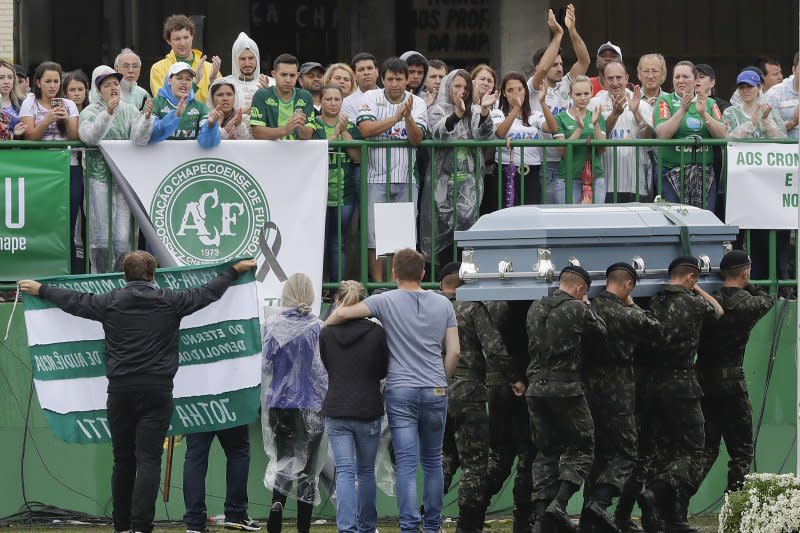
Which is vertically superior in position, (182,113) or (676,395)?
(182,113)

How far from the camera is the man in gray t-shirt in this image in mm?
11734

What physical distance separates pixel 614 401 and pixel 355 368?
6.01ft

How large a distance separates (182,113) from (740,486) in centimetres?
510

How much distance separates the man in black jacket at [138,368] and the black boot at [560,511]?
8.57 ft

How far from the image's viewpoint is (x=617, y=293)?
11961 mm

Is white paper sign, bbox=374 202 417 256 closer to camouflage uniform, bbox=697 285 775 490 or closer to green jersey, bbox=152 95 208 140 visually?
green jersey, bbox=152 95 208 140

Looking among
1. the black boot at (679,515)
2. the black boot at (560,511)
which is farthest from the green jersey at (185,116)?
the black boot at (679,515)

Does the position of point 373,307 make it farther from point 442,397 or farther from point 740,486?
point 740,486

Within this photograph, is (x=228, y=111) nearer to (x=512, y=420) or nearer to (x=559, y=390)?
(x=512, y=420)

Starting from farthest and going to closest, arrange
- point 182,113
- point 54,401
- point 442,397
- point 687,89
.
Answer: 1. point 687,89
2. point 182,113
3. point 54,401
4. point 442,397

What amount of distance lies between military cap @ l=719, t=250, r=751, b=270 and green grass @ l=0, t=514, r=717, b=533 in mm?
2060

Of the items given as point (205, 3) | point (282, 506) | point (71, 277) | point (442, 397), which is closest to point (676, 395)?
point (442, 397)

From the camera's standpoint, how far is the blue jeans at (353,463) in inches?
462

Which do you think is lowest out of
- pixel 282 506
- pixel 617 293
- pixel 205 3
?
pixel 282 506
